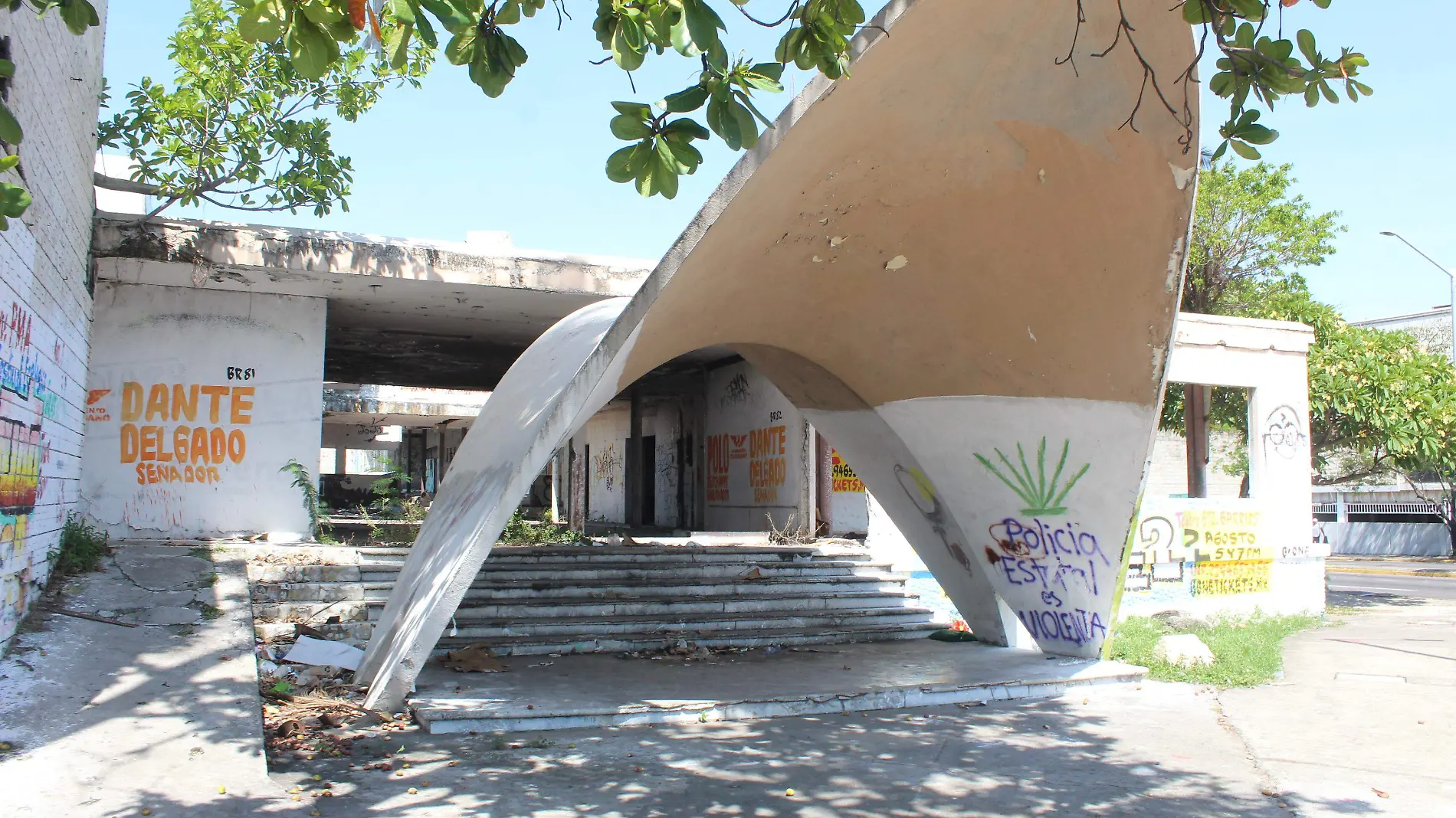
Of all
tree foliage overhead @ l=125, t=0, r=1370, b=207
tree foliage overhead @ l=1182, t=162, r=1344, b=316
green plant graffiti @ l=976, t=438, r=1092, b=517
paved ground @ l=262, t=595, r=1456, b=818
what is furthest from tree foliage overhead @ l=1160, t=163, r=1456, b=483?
tree foliage overhead @ l=125, t=0, r=1370, b=207

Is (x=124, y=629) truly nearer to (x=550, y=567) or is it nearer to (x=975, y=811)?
(x=550, y=567)

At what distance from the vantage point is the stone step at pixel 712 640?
8141 mm

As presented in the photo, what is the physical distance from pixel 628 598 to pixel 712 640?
3.50ft

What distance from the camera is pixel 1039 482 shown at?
25.8 ft

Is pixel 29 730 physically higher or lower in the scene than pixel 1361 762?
higher

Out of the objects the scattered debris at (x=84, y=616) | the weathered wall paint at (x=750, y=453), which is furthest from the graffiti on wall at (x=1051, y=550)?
the scattered debris at (x=84, y=616)

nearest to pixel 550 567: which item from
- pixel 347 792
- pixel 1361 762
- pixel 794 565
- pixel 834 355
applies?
pixel 794 565

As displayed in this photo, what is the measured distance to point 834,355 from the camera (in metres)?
8.28

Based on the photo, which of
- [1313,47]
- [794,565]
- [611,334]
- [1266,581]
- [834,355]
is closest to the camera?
[1313,47]

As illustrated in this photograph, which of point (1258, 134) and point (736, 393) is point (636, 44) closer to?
point (1258, 134)

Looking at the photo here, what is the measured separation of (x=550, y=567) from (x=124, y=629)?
14.2 feet

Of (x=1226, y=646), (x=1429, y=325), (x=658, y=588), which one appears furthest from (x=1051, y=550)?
(x=1429, y=325)

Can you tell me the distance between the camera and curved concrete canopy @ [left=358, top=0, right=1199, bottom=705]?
18.7 ft

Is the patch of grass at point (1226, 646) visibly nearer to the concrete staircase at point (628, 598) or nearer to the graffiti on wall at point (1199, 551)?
the graffiti on wall at point (1199, 551)
